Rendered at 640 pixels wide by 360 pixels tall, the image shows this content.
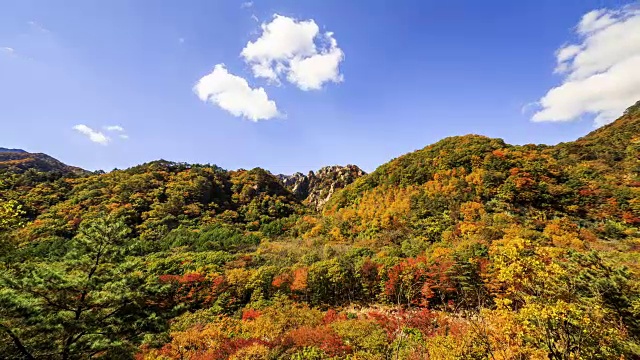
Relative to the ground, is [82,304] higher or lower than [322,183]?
lower

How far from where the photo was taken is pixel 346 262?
1458 inches

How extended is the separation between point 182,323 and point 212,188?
66009 millimetres

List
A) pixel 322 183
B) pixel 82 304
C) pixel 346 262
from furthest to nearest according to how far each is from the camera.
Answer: pixel 322 183, pixel 346 262, pixel 82 304

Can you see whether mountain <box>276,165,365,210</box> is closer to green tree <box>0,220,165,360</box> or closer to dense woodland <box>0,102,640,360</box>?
dense woodland <box>0,102,640,360</box>

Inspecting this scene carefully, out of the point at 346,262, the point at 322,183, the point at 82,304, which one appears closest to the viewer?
the point at 82,304

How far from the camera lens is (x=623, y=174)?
175 feet

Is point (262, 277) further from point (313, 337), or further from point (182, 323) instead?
point (313, 337)

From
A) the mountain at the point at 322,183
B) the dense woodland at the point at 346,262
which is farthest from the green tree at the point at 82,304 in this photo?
the mountain at the point at 322,183

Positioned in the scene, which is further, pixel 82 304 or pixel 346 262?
pixel 346 262

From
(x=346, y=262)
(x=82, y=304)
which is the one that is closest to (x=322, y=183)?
Answer: (x=346, y=262)

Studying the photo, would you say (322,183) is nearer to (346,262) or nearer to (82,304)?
(346,262)

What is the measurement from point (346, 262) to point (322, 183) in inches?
3374

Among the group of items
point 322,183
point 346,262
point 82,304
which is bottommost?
point 346,262

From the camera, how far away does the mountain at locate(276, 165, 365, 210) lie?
368ft
